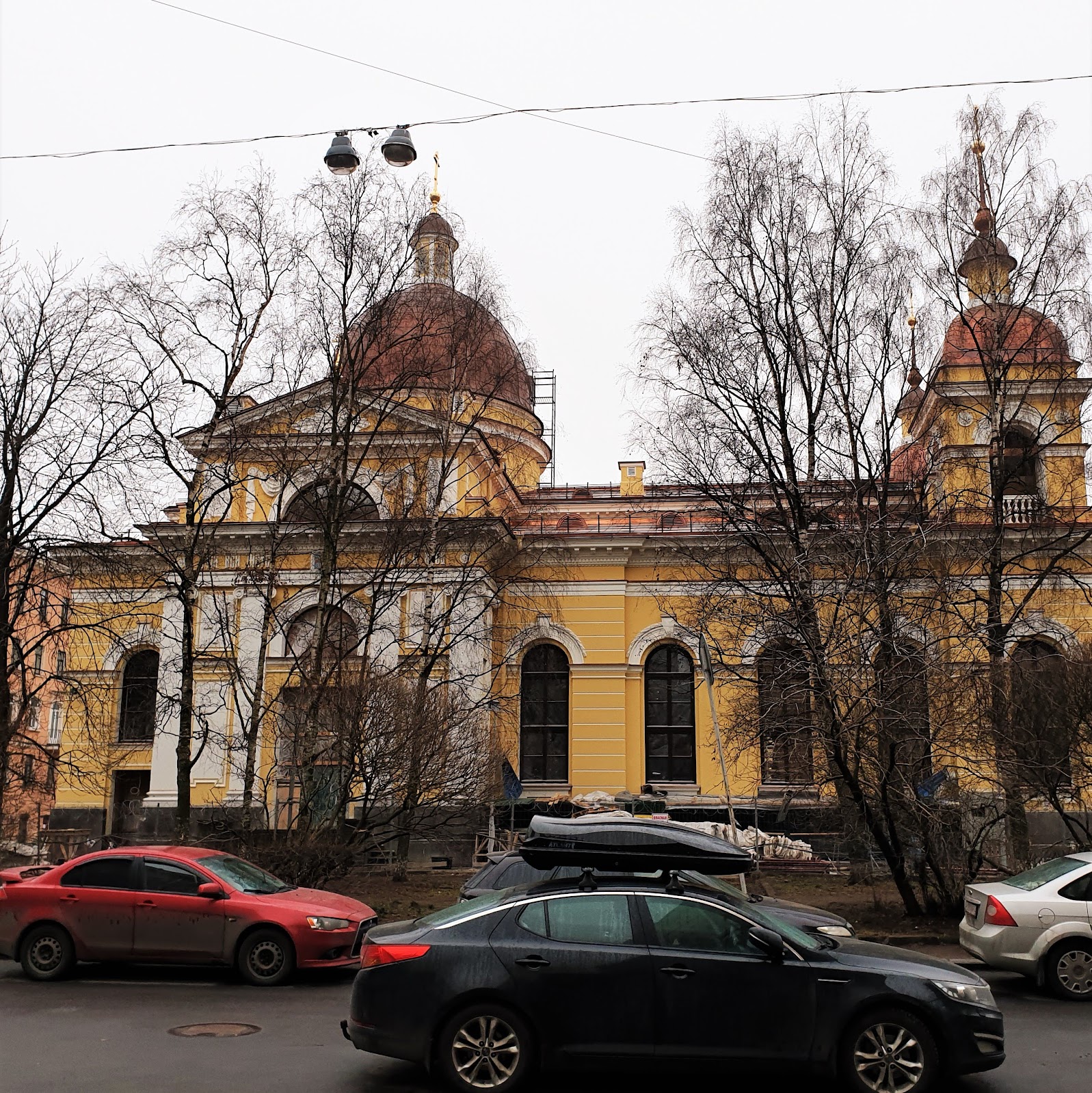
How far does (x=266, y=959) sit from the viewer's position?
11.3 m

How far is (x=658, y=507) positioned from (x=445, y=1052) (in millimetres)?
27584

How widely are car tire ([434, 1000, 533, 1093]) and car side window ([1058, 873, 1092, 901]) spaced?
6835 millimetres

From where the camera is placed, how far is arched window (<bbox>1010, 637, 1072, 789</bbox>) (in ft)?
53.5

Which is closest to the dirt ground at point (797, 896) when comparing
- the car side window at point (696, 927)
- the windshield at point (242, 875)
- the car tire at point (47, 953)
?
the windshield at point (242, 875)

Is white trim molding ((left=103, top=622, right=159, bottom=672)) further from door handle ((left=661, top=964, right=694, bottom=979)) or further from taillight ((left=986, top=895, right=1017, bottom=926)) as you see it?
door handle ((left=661, top=964, right=694, bottom=979))

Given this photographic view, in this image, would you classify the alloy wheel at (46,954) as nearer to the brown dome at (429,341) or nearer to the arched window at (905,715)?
the arched window at (905,715)

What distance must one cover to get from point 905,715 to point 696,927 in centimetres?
722

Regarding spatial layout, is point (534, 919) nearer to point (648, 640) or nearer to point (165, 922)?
point (165, 922)

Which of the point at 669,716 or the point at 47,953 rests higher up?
the point at 669,716

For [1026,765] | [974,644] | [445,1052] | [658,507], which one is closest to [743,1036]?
[445,1052]

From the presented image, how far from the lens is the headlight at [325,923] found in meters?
11.4

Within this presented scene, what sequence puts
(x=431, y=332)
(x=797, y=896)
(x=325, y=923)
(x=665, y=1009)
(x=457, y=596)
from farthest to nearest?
(x=457, y=596), (x=431, y=332), (x=797, y=896), (x=325, y=923), (x=665, y=1009)

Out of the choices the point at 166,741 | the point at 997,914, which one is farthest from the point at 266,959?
the point at 166,741

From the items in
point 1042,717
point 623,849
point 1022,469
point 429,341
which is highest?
point 429,341
